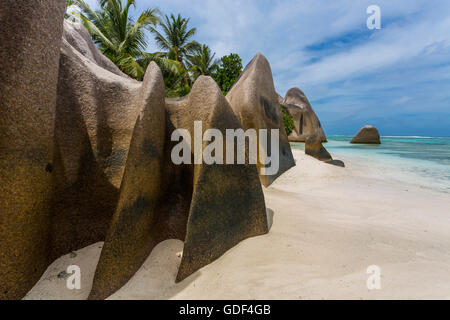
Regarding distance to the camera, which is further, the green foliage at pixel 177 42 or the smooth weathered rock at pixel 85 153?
the green foliage at pixel 177 42

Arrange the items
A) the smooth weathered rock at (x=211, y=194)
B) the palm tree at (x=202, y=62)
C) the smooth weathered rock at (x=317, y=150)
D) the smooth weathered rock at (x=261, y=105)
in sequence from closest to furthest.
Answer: the smooth weathered rock at (x=211, y=194)
the smooth weathered rock at (x=261, y=105)
the smooth weathered rock at (x=317, y=150)
the palm tree at (x=202, y=62)

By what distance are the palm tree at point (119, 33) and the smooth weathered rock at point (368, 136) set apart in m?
25.9

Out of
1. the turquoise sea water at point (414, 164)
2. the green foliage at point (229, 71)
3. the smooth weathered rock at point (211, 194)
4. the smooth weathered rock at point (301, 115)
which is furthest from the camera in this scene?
the smooth weathered rock at point (301, 115)

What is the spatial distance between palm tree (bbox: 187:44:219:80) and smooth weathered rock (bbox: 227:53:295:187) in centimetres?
1206

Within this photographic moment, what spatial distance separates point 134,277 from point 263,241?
122 centimetres

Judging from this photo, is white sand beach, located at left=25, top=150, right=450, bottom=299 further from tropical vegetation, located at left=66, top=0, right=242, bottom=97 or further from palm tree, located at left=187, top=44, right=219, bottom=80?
palm tree, located at left=187, top=44, right=219, bottom=80

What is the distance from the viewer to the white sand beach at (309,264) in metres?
1.37

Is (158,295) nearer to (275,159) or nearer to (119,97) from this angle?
(119,97)

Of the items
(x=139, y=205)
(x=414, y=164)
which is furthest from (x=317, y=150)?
(x=139, y=205)

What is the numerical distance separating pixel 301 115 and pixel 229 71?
15.2m

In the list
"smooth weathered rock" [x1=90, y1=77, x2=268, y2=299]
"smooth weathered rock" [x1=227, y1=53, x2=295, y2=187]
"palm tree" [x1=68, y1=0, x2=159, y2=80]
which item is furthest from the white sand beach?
"palm tree" [x1=68, y1=0, x2=159, y2=80]

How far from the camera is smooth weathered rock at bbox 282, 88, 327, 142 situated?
2178 cm

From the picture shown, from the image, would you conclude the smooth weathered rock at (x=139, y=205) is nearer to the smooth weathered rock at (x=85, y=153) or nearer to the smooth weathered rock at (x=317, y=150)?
Answer: the smooth weathered rock at (x=85, y=153)

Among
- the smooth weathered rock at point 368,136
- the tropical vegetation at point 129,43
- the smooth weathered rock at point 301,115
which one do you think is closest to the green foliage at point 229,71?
the tropical vegetation at point 129,43
